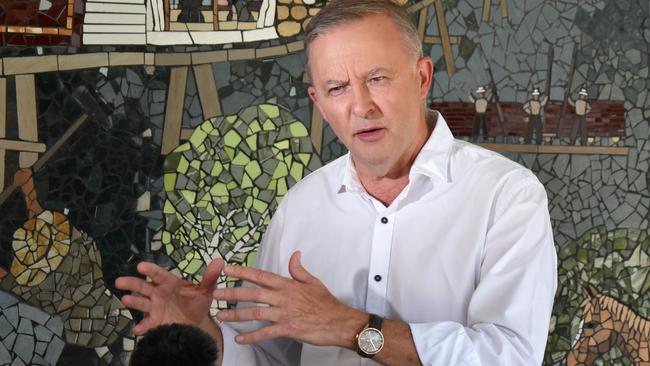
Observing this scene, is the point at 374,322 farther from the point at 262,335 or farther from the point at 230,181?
the point at 230,181

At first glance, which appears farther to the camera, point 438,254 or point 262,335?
point 438,254

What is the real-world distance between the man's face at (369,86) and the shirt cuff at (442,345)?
42cm

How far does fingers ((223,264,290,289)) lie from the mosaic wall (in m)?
1.12

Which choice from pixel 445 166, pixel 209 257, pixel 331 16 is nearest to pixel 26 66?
pixel 209 257

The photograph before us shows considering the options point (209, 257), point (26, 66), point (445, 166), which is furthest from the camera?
point (209, 257)

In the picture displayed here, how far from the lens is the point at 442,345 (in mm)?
1576

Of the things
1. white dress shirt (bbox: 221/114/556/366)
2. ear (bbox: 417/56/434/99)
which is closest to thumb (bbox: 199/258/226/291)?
white dress shirt (bbox: 221/114/556/366)

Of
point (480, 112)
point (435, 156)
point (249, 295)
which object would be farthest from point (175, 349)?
point (480, 112)

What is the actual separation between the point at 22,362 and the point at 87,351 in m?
0.18

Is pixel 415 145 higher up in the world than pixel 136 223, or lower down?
higher up

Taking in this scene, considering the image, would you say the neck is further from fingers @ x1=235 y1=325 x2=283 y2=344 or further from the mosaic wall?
the mosaic wall

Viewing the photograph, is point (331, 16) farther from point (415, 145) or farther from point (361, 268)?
point (361, 268)

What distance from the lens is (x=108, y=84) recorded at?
2.48m

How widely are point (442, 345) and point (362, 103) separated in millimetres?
527
